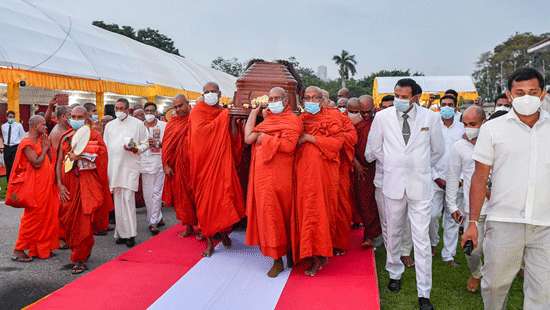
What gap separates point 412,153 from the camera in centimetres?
428

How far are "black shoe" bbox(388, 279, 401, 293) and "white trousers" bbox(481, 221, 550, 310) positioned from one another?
1348mm

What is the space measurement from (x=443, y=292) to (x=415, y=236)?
2.64ft

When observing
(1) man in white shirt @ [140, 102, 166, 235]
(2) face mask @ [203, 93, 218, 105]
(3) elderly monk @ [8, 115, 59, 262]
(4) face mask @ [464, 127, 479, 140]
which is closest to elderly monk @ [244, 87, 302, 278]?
(2) face mask @ [203, 93, 218, 105]

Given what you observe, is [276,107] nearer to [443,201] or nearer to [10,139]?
[443,201]

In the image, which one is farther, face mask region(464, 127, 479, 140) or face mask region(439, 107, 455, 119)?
face mask region(439, 107, 455, 119)

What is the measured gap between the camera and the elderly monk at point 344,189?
5125mm

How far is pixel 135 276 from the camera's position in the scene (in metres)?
4.51

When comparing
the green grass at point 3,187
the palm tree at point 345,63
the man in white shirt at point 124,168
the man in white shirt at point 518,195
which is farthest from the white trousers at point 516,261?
the palm tree at point 345,63

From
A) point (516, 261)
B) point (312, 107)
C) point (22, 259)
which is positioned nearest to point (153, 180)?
point (22, 259)

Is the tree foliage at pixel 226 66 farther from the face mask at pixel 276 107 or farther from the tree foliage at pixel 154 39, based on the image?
the face mask at pixel 276 107

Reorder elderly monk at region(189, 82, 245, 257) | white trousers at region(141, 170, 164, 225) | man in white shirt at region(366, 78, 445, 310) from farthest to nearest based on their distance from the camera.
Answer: white trousers at region(141, 170, 164, 225) < elderly monk at region(189, 82, 245, 257) < man in white shirt at region(366, 78, 445, 310)

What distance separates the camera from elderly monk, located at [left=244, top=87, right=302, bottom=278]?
4.51 metres

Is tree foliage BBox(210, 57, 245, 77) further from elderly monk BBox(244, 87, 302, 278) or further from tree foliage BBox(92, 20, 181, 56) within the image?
elderly monk BBox(244, 87, 302, 278)

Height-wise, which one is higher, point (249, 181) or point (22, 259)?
point (249, 181)
